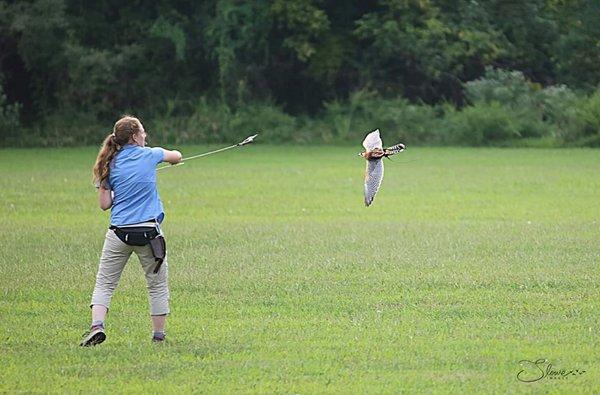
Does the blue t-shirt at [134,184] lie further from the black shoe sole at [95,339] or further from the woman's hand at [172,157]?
the black shoe sole at [95,339]

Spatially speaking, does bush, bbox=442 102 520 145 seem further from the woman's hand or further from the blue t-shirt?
the blue t-shirt

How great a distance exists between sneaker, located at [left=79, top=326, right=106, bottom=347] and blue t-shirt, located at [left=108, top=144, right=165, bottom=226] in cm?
74

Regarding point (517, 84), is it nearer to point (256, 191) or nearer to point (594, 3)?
point (594, 3)

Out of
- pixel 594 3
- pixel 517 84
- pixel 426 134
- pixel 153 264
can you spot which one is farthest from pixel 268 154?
pixel 153 264

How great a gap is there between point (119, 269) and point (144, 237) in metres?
0.41

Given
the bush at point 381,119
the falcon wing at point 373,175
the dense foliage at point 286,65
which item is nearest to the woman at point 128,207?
the falcon wing at point 373,175

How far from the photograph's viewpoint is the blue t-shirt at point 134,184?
29.0 ft

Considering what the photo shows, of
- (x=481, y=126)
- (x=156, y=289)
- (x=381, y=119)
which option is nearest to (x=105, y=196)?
(x=156, y=289)

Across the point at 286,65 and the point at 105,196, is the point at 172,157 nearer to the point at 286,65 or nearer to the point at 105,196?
the point at 105,196

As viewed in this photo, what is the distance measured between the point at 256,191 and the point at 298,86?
2247cm

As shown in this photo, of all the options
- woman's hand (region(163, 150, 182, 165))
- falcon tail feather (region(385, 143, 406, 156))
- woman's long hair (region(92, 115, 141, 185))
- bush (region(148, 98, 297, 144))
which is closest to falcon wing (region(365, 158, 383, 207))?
falcon tail feather (region(385, 143, 406, 156))

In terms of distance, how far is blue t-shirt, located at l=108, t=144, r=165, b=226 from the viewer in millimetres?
8836

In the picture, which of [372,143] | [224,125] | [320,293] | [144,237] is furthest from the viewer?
[224,125]
